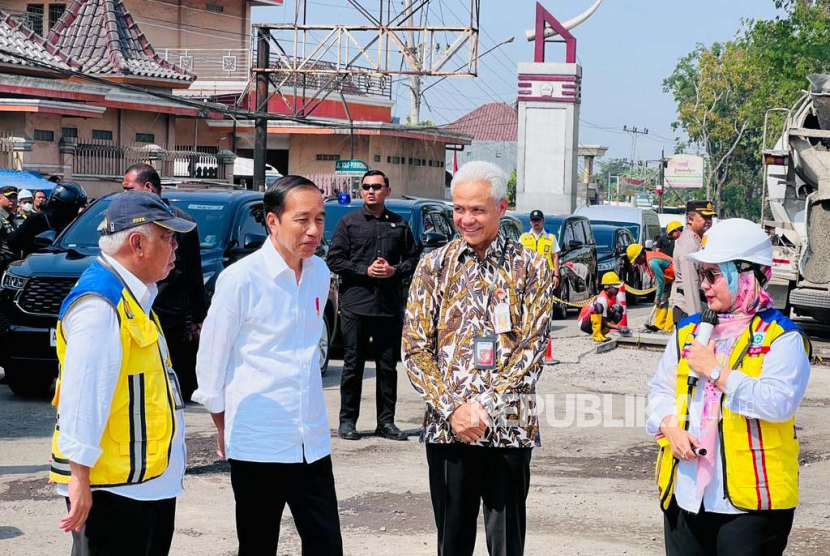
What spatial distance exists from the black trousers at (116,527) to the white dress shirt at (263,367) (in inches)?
31.3

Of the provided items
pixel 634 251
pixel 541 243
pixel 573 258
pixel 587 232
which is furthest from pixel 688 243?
pixel 587 232

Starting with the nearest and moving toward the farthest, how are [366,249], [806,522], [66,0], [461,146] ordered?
[806,522] < [366,249] < [66,0] < [461,146]

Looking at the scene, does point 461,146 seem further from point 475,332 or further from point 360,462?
point 475,332

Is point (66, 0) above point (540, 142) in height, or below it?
above

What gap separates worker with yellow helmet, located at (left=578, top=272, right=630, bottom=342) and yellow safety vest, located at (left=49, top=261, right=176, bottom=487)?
12.7 metres

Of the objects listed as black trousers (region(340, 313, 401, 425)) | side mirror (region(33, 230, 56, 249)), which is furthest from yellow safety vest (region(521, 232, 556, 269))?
black trousers (region(340, 313, 401, 425))

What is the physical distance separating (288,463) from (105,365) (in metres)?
1.15

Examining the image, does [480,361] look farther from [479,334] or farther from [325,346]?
[325,346]

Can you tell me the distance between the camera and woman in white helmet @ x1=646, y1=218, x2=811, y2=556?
427 cm

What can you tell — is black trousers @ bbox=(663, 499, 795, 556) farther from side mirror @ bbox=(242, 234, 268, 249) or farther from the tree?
the tree

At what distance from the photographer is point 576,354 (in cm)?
1594

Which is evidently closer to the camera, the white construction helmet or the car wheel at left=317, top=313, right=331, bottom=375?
the white construction helmet

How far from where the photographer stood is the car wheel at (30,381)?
448 inches

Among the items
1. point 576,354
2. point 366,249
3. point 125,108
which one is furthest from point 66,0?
point 366,249
